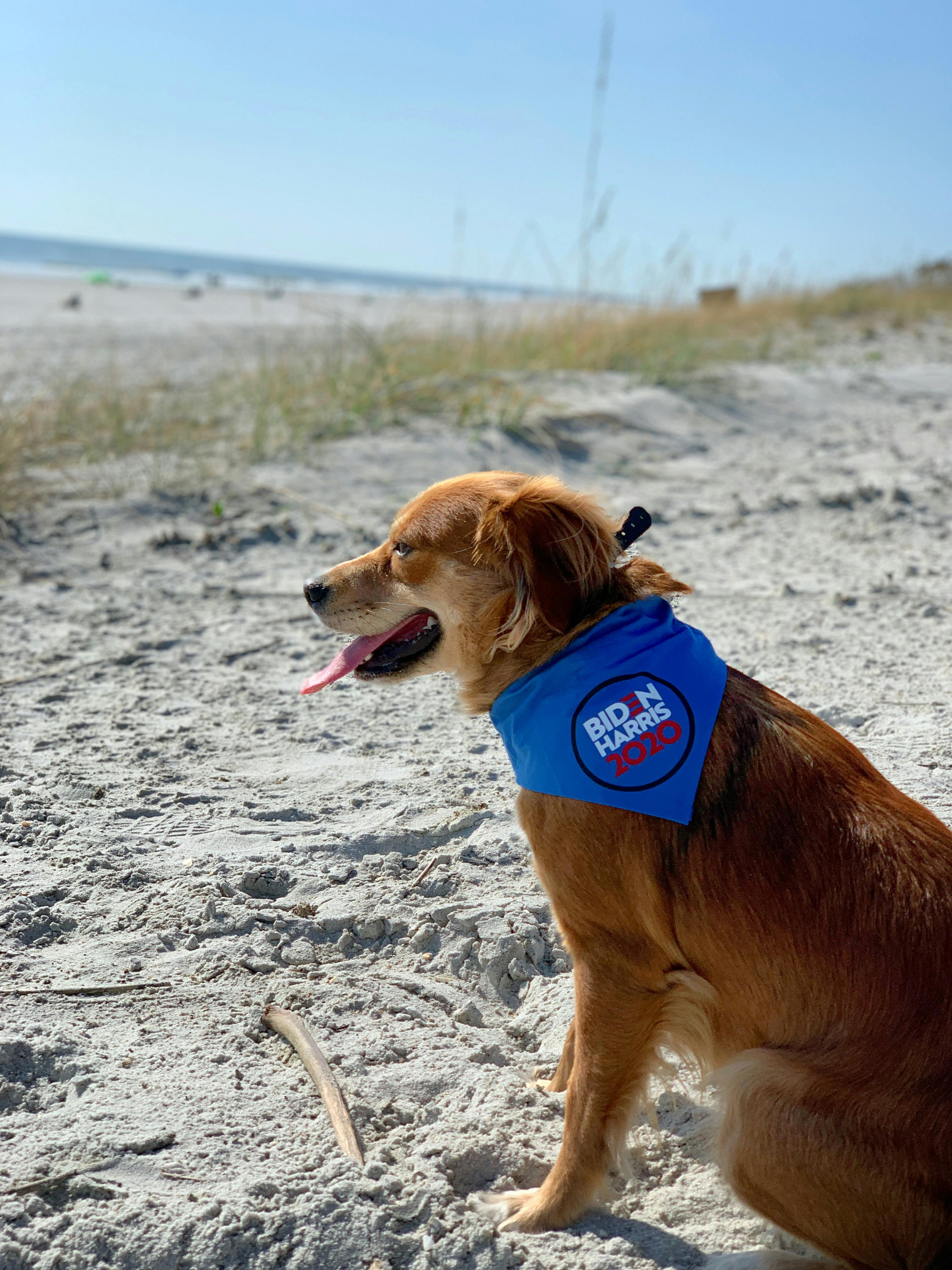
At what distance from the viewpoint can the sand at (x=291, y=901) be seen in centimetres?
217

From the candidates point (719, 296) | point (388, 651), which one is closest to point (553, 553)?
point (388, 651)

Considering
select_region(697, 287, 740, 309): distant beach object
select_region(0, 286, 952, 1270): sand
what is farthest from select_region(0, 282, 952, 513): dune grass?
select_region(697, 287, 740, 309): distant beach object

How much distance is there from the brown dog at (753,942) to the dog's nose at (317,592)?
1.36ft

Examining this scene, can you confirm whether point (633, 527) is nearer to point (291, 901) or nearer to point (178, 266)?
point (291, 901)

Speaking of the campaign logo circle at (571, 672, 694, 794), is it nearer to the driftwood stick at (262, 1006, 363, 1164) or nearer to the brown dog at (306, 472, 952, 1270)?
the brown dog at (306, 472, 952, 1270)

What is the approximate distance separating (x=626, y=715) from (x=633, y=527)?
1.64 ft

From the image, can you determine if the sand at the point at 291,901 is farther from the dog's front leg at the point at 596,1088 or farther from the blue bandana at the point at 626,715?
the blue bandana at the point at 626,715

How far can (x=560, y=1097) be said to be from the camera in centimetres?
263

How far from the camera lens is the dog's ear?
2.42m

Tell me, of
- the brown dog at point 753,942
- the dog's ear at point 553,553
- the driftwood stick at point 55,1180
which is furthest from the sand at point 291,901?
the dog's ear at point 553,553

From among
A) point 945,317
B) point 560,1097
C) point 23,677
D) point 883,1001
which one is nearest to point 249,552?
point 23,677

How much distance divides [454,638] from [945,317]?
20.2 meters

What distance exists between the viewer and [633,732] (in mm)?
2227

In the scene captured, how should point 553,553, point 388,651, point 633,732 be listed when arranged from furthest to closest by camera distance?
1. point 388,651
2. point 553,553
3. point 633,732
